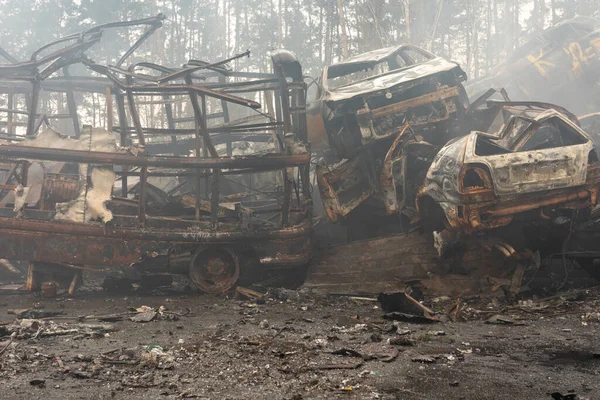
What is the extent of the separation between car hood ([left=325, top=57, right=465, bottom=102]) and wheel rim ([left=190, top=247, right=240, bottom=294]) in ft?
8.40

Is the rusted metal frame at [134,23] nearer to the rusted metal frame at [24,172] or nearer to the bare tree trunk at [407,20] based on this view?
the rusted metal frame at [24,172]

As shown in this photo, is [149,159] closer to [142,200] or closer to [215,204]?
[142,200]

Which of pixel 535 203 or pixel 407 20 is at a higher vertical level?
pixel 407 20

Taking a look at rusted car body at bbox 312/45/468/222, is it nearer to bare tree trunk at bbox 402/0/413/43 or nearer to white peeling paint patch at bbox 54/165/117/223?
white peeling paint patch at bbox 54/165/117/223

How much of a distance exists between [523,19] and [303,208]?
37.1 meters

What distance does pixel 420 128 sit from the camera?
22.7ft

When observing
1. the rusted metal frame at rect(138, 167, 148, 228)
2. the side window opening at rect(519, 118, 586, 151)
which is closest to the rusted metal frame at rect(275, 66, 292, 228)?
the rusted metal frame at rect(138, 167, 148, 228)

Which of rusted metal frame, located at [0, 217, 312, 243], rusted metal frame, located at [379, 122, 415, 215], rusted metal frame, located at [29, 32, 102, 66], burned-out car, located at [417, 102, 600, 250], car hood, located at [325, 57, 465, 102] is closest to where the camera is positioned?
burned-out car, located at [417, 102, 600, 250]

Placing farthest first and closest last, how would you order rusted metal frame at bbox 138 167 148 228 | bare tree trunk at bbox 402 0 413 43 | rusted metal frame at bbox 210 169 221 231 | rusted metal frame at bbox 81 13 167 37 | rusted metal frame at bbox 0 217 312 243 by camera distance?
bare tree trunk at bbox 402 0 413 43, rusted metal frame at bbox 81 13 167 37, rusted metal frame at bbox 210 169 221 231, rusted metal frame at bbox 138 167 148 228, rusted metal frame at bbox 0 217 312 243

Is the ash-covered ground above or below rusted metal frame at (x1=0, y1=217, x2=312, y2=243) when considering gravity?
below

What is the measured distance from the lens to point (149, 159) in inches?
227

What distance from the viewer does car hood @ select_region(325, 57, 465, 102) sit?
6891 millimetres

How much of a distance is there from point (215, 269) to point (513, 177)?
11.5 feet

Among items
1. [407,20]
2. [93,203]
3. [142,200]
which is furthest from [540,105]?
[407,20]
